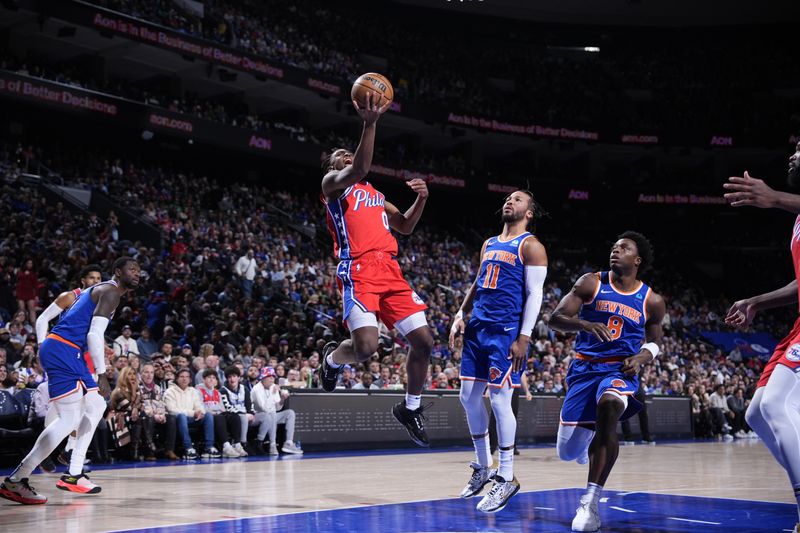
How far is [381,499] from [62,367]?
3.17 metres

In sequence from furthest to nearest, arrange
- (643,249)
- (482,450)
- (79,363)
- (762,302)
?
(79,363) → (482,450) → (643,249) → (762,302)

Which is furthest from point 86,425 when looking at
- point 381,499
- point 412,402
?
point 412,402

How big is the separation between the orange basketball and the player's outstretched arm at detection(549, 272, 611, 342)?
202cm

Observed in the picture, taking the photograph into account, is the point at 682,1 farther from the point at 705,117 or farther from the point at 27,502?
the point at 27,502

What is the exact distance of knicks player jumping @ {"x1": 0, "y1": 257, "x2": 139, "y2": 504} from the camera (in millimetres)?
7578

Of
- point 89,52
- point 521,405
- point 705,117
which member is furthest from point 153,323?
point 705,117

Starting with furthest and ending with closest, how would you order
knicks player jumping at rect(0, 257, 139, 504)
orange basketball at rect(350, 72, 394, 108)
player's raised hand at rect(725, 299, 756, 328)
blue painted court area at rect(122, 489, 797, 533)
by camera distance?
1. knicks player jumping at rect(0, 257, 139, 504)
2. orange basketball at rect(350, 72, 394, 108)
3. blue painted court area at rect(122, 489, 797, 533)
4. player's raised hand at rect(725, 299, 756, 328)

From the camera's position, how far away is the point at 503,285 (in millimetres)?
6836

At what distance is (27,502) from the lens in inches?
282

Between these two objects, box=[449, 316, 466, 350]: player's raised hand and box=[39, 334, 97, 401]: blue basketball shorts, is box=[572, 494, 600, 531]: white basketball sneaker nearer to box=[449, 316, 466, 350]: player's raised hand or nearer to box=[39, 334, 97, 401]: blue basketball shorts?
box=[449, 316, 466, 350]: player's raised hand

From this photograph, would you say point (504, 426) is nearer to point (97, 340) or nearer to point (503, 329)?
point (503, 329)

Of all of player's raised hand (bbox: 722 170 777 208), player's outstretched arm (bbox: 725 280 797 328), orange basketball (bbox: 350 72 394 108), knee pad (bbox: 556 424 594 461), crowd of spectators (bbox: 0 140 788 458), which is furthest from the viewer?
crowd of spectators (bbox: 0 140 788 458)

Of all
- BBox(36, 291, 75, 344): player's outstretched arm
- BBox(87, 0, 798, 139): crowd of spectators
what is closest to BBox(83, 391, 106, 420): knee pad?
BBox(36, 291, 75, 344): player's outstretched arm

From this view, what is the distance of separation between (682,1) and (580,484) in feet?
117
